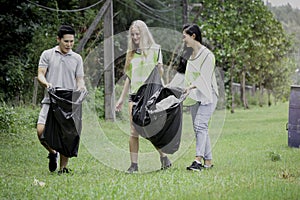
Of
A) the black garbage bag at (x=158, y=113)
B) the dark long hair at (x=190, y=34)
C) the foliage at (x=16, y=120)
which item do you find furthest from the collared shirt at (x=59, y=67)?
the foliage at (x=16, y=120)

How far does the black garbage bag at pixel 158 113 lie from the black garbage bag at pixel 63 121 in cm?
74

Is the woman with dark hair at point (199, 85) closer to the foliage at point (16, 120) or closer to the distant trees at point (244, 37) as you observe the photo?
the foliage at point (16, 120)

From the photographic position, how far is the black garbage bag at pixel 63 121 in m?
7.40

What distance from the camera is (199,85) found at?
777cm

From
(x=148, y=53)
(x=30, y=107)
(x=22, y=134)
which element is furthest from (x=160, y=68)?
(x=30, y=107)

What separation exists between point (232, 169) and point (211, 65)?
140cm

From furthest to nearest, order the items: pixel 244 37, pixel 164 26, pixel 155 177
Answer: pixel 164 26 → pixel 244 37 → pixel 155 177

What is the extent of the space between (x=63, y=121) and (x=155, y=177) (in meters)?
1.38

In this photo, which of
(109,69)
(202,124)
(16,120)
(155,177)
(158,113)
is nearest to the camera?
(155,177)

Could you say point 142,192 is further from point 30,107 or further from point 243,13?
point 243,13

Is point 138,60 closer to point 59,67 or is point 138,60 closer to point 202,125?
point 59,67

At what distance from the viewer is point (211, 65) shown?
7.73 meters

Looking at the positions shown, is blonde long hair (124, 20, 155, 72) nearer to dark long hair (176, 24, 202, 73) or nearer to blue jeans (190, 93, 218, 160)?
dark long hair (176, 24, 202, 73)

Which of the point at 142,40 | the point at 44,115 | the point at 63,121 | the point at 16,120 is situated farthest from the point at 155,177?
the point at 16,120
